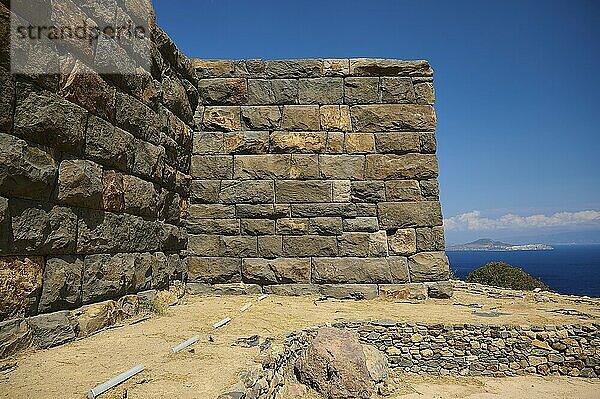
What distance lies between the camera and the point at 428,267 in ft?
26.3

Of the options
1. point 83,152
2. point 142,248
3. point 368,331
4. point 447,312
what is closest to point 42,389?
point 83,152

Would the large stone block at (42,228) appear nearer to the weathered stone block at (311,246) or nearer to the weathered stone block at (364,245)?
the weathered stone block at (311,246)

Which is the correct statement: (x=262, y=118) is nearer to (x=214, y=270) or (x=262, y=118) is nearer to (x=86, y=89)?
(x=214, y=270)

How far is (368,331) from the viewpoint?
20.0 ft

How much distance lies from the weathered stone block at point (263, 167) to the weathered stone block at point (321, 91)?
1190 millimetres

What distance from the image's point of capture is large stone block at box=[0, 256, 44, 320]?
3.71 m

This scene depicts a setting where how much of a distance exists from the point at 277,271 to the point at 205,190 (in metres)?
2.02

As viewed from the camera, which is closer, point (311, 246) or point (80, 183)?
point (80, 183)

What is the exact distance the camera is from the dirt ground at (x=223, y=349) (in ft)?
10.8

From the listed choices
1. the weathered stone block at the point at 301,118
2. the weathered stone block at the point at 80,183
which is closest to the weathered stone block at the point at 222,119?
the weathered stone block at the point at 301,118

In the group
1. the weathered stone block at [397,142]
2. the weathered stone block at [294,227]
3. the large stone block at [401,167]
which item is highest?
the weathered stone block at [397,142]

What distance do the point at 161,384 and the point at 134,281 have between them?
274cm

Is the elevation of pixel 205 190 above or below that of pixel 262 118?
below

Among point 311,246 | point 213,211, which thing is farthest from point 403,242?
point 213,211
